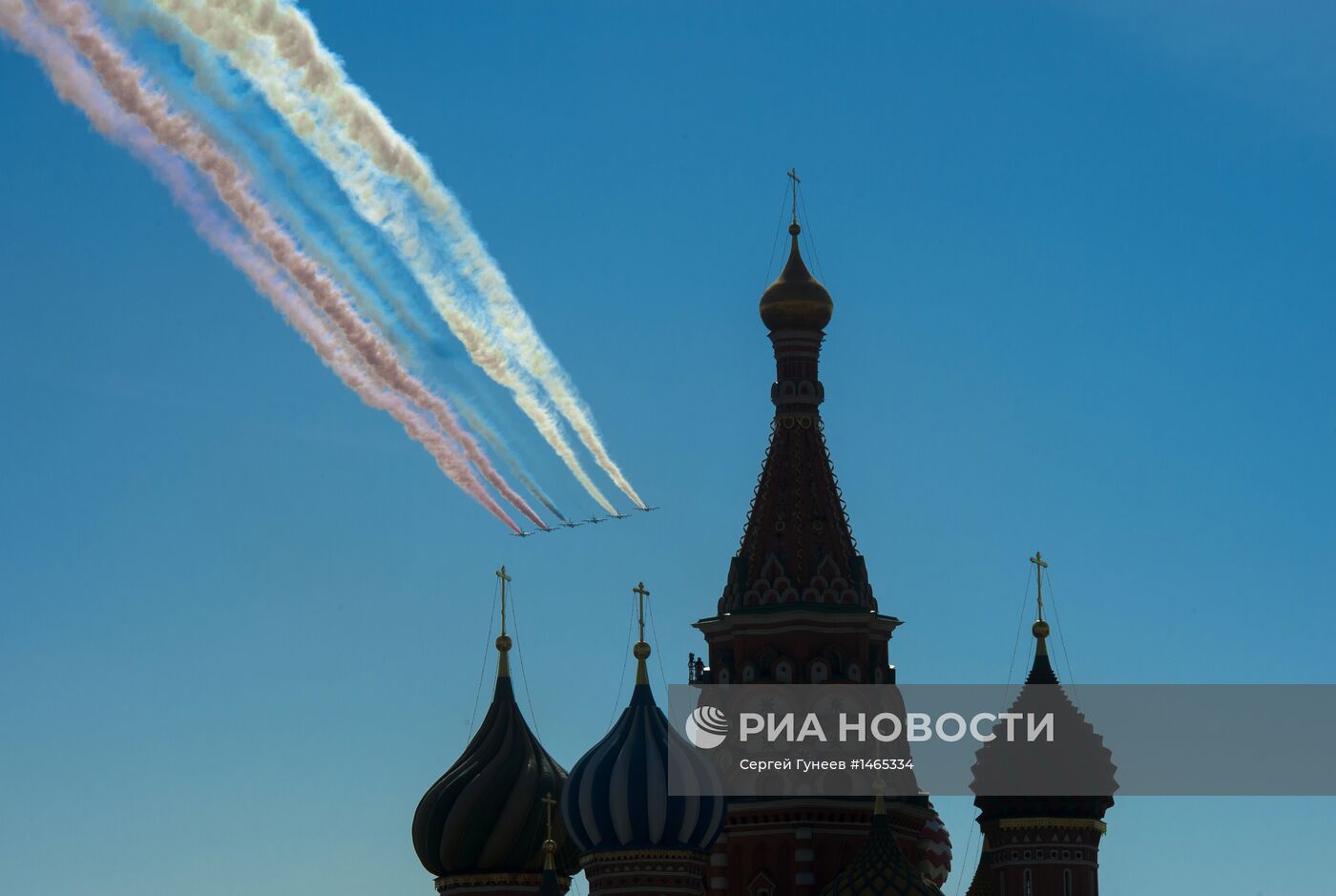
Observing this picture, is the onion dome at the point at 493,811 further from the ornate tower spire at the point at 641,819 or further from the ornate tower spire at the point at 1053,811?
the ornate tower spire at the point at 1053,811

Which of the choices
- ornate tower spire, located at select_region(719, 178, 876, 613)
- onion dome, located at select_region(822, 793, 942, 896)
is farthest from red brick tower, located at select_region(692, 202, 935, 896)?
onion dome, located at select_region(822, 793, 942, 896)

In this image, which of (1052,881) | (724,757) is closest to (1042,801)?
(1052,881)

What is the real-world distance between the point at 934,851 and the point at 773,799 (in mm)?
4864

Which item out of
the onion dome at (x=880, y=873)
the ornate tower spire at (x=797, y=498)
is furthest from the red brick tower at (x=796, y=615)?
the onion dome at (x=880, y=873)

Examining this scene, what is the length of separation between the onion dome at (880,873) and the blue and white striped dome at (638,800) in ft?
11.2

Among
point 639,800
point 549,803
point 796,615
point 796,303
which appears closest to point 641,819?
point 639,800

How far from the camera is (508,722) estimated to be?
90000 millimetres

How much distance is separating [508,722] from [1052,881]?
45.9ft

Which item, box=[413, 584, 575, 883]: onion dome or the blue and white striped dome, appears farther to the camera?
box=[413, 584, 575, 883]: onion dome

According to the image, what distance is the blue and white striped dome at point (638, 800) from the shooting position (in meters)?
83.6

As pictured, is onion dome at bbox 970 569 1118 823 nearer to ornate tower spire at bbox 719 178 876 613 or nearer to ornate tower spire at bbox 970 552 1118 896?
ornate tower spire at bbox 970 552 1118 896

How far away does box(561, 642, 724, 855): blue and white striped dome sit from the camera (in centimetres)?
8362

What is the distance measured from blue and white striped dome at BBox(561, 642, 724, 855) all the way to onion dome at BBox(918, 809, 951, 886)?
6431 millimetres

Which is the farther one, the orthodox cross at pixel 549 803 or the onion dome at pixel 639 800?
the orthodox cross at pixel 549 803
